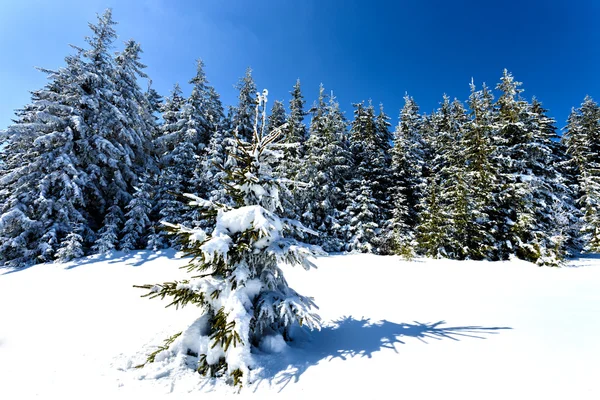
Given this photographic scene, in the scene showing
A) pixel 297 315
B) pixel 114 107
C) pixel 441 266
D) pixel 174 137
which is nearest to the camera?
pixel 297 315

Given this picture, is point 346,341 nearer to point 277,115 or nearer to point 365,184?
point 365,184

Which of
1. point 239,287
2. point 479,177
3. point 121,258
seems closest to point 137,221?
point 121,258

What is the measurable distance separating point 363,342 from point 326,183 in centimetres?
1639

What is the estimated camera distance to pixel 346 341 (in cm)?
517

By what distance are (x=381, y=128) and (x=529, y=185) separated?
14490 millimetres

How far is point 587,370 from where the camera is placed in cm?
348

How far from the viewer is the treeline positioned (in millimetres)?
13180

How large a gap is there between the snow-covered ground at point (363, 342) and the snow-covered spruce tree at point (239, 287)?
14.4 inches

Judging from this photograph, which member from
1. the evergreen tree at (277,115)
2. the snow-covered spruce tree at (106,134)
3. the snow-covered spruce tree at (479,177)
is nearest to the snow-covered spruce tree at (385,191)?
the snow-covered spruce tree at (479,177)

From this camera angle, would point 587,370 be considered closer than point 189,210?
Yes

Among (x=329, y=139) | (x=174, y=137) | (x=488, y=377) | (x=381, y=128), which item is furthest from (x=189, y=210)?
(x=381, y=128)

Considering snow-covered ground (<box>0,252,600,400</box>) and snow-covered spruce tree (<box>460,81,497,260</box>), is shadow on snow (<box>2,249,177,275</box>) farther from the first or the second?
snow-covered spruce tree (<box>460,81,497,260</box>)

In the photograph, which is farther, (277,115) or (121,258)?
(277,115)

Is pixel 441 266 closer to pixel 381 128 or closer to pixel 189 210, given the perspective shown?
pixel 189 210
